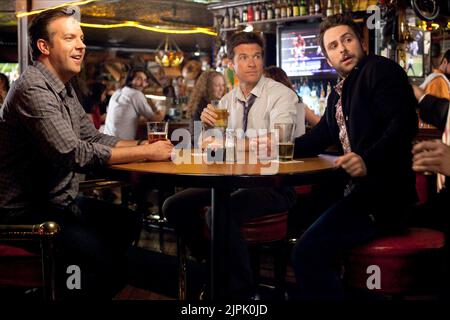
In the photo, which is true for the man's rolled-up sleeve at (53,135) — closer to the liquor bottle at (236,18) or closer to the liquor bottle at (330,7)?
the liquor bottle at (330,7)

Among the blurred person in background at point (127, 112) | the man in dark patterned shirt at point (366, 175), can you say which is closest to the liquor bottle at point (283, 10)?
the blurred person in background at point (127, 112)

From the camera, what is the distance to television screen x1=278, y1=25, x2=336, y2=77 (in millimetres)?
7332

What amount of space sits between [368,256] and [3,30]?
39.2 feet

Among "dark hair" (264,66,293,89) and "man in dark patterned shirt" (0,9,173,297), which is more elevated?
"dark hair" (264,66,293,89)

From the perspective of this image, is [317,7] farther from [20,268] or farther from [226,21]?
[20,268]

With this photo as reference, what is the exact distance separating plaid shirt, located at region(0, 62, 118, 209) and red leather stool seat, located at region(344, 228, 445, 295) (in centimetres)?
102

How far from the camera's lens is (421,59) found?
18.5ft

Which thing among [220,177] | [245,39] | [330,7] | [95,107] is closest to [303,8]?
[330,7]

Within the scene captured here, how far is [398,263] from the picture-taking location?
6.56ft

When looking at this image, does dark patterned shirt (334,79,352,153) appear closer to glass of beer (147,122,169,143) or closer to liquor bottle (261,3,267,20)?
glass of beer (147,122,169,143)

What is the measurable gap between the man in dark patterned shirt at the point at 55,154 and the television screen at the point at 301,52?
5249 mm

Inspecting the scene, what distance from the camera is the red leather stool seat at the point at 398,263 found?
200cm

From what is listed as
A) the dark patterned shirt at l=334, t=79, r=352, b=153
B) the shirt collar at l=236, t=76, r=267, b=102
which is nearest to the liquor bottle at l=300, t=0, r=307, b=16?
the shirt collar at l=236, t=76, r=267, b=102
